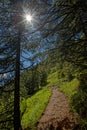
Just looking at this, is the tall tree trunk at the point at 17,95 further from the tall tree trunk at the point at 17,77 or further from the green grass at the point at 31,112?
the green grass at the point at 31,112

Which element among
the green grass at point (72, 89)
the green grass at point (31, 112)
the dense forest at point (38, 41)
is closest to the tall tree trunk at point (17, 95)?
the dense forest at point (38, 41)

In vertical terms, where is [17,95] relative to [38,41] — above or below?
below

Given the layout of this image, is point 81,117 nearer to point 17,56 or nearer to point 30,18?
point 17,56

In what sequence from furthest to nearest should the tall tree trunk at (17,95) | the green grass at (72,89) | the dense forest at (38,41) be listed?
the green grass at (72,89) < the tall tree trunk at (17,95) < the dense forest at (38,41)

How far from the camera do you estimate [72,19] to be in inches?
313

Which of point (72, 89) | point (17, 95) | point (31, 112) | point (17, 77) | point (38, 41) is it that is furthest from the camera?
point (72, 89)

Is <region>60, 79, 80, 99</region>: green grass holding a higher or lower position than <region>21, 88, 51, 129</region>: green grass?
higher

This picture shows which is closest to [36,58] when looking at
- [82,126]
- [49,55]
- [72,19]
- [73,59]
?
[49,55]

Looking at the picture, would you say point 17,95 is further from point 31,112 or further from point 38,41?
point 31,112

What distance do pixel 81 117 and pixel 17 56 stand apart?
4954mm

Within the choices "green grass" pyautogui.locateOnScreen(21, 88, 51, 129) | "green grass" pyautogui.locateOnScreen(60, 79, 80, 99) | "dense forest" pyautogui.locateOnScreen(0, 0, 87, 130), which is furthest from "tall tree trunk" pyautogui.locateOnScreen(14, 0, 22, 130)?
"green grass" pyautogui.locateOnScreen(60, 79, 80, 99)

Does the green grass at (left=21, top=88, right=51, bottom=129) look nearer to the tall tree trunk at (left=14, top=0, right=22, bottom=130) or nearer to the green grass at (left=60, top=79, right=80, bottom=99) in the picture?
the tall tree trunk at (left=14, top=0, right=22, bottom=130)

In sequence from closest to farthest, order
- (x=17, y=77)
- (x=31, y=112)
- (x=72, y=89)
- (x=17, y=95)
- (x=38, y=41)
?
(x=38, y=41) → (x=17, y=95) → (x=17, y=77) → (x=31, y=112) → (x=72, y=89)

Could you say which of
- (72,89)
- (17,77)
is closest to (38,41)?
(17,77)
